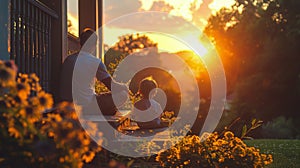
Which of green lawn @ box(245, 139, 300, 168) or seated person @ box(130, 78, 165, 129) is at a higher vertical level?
seated person @ box(130, 78, 165, 129)

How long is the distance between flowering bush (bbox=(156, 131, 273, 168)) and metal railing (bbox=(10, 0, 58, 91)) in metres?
1.82

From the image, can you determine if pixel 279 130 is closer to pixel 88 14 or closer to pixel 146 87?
pixel 88 14

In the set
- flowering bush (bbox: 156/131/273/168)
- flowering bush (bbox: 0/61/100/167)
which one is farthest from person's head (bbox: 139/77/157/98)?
flowering bush (bbox: 0/61/100/167)

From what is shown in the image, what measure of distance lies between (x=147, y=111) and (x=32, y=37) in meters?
1.65

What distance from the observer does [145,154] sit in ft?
16.0

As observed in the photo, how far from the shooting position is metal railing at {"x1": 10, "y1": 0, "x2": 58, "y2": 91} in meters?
5.02

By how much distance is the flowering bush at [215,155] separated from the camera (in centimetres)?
423

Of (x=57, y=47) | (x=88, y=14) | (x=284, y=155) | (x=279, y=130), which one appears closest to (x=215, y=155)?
(x=57, y=47)

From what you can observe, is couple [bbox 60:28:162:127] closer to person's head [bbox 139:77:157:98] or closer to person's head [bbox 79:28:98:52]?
person's head [bbox 79:28:98:52]

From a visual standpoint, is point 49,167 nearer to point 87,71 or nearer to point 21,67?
point 21,67

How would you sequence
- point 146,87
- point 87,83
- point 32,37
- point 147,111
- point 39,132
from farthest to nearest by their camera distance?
point 146,87 → point 147,111 → point 87,83 → point 32,37 → point 39,132

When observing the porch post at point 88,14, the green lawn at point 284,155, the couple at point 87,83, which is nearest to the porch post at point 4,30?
the couple at point 87,83

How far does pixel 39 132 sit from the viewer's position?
237 cm

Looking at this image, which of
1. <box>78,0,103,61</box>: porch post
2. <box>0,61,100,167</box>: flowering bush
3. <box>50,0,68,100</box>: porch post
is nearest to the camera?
<box>0,61,100,167</box>: flowering bush
